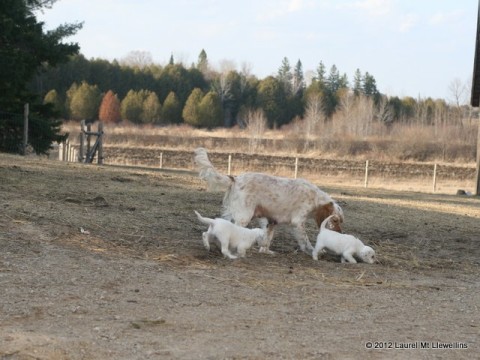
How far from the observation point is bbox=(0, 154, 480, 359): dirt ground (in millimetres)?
5484

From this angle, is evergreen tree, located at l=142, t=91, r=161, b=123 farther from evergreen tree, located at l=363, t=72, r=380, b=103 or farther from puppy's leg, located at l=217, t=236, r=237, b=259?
puppy's leg, located at l=217, t=236, r=237, b=259

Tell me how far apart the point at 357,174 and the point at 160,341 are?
3265 centimetres

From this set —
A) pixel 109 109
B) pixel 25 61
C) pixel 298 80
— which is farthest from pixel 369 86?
pixel 25 61

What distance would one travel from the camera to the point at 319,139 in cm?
5762

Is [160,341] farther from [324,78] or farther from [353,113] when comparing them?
[324,78]

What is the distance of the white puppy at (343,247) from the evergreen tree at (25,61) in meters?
15.3

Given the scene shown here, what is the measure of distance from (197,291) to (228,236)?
6.09 ft

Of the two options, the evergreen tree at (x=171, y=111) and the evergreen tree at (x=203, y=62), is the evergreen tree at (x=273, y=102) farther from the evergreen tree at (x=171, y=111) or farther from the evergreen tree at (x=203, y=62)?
the evergreen tree at (x=203, y=62)

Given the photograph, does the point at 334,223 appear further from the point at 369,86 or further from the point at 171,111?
the point at 369,86

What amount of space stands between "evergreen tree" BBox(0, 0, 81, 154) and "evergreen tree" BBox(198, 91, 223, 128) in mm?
45285

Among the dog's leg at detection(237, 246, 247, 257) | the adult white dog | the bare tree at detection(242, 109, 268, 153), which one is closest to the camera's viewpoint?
the dog's leg at detection(237, 246, 247, 257)

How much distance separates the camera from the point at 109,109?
7200cm

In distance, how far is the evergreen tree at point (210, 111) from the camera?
242 feet

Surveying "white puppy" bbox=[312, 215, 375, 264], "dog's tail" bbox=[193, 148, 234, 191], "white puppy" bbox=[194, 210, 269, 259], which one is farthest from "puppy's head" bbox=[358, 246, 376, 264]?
"dog's tail" bbox=[193, 148, 234, 191]
